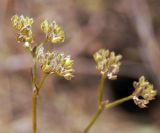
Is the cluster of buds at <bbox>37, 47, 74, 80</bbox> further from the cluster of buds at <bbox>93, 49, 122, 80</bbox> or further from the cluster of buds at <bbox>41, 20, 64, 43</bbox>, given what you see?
the cluster of buds at <bbox>93, 49, 122, 80</bbox>

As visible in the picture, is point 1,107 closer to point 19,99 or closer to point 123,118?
point 19,99

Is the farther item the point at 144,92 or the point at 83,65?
the point at 83,65

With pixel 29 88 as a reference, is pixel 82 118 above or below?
below

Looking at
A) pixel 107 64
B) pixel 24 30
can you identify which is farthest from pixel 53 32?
pixel 107 64

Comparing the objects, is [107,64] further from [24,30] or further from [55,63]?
[24,30]

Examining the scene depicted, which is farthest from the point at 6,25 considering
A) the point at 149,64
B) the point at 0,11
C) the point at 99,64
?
the point at 99,64

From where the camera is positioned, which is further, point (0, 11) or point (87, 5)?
point (87, 5)
